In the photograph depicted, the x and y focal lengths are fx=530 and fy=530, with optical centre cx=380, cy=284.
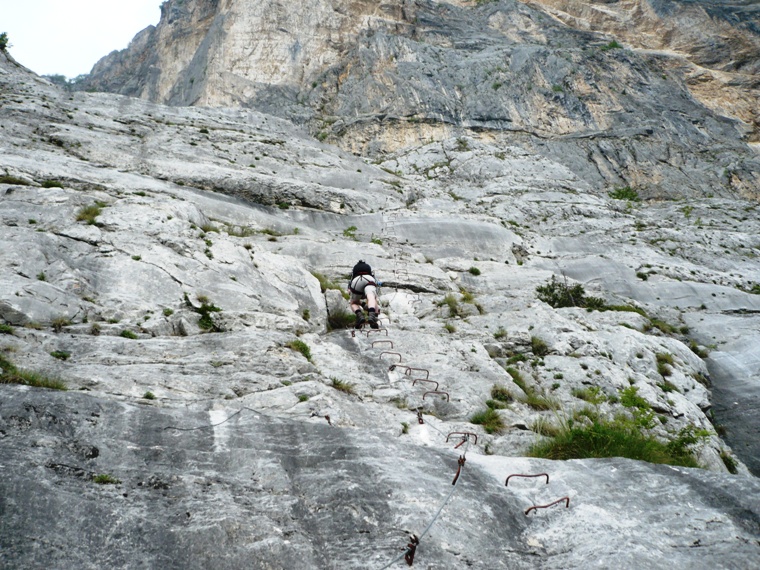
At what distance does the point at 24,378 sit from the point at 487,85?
147 feet

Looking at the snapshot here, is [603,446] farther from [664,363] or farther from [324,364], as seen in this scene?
[664,363]

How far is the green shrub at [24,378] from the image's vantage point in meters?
6.38

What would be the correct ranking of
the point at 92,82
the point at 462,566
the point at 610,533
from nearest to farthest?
the point at 462,566
the point at 610,533
the point at 92,82

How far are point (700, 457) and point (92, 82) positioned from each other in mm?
90601

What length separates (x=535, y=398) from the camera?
Result: 1068cm

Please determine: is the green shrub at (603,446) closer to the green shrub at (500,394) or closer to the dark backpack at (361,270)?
the green shrub at (500,394)

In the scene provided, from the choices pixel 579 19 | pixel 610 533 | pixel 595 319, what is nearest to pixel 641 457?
pixel 610 533

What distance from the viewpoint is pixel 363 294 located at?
44.8ft

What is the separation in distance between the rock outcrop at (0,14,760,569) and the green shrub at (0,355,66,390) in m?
0.14

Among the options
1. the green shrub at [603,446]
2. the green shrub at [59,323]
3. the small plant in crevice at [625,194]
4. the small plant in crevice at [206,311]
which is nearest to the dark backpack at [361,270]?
the small plant in crevice at [206,311]

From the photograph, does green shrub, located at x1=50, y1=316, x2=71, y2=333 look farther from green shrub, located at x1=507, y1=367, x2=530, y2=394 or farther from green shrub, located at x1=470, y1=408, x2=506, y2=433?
green shrub, located at x1=507, y1=367, x2=530, y2=394

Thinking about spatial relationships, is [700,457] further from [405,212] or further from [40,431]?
[405,212]

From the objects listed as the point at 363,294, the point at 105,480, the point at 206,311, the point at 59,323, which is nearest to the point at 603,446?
the point at 105,480

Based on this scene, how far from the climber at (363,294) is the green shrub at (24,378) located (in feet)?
23.5
